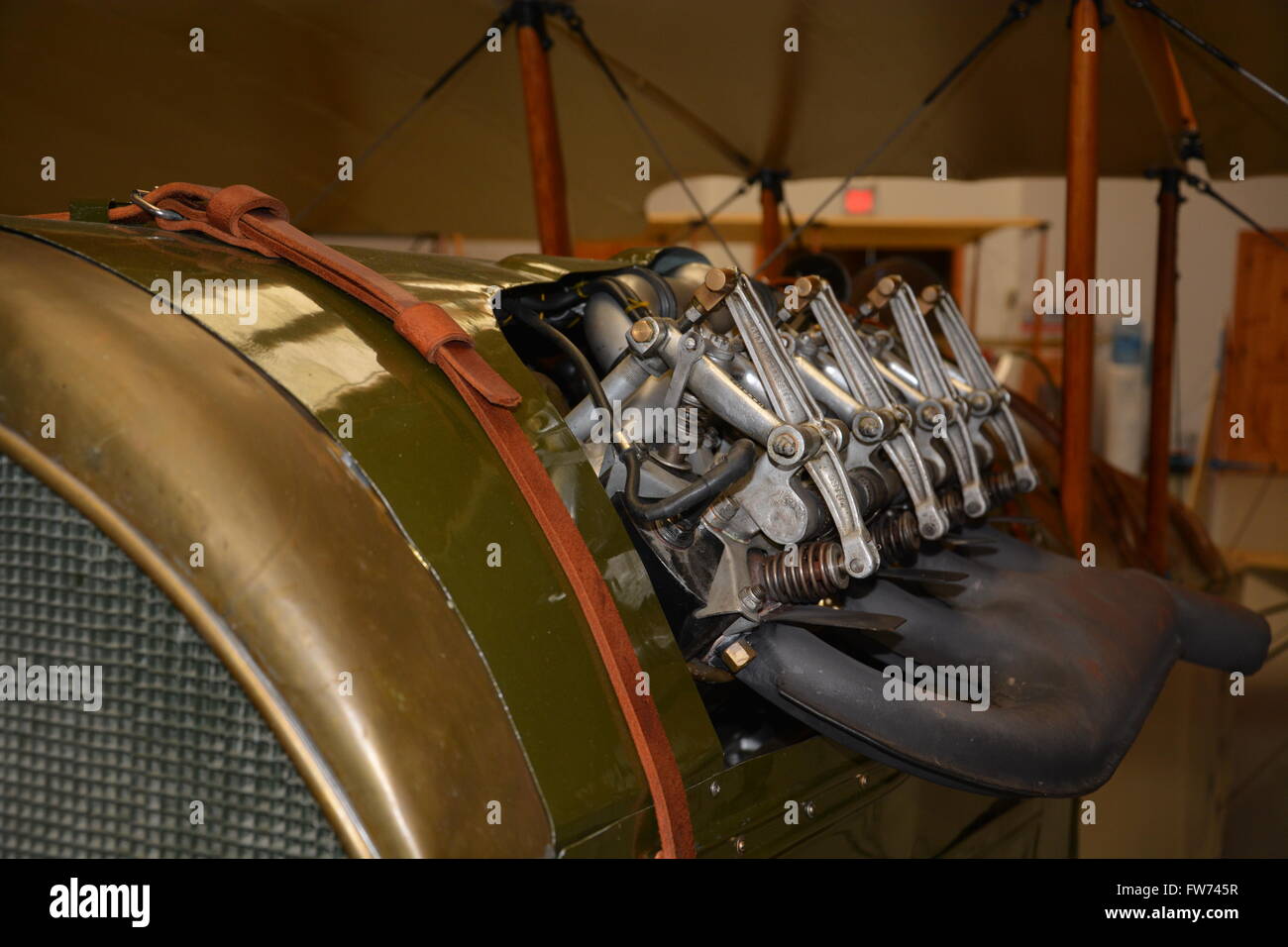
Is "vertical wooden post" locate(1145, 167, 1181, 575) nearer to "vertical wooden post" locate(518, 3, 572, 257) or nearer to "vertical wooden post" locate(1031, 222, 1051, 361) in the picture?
"vertical wooden post" locate(518, 3, 572, 257)

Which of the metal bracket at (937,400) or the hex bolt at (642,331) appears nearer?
the hex bolt at (642,331)

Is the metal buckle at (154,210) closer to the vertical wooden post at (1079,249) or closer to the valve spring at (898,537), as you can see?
the valve spring at (898,537)

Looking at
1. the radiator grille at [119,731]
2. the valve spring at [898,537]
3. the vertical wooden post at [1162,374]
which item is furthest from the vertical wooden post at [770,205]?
the radiator grille at [119,731]

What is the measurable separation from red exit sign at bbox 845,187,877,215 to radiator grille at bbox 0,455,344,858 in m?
9.02

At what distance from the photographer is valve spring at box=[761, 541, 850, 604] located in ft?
3.59

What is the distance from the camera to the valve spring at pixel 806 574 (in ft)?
3.59

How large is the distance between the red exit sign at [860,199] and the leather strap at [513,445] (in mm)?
8708

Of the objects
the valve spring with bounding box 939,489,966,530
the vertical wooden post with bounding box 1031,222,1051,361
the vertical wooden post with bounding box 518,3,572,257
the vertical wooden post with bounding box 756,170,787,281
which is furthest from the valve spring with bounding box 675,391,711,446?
the vertical wooden post with bounding box 1031,222,1051,361

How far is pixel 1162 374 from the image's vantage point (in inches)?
163

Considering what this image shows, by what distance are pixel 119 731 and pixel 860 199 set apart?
9.24 m

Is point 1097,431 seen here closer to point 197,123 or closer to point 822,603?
point 197,123

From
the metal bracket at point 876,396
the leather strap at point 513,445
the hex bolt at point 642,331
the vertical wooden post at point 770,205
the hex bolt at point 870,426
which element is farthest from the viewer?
the vertical wooden post at point 770,205

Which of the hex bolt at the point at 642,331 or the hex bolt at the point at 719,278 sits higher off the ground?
the hex bolt at the point at 719,278
